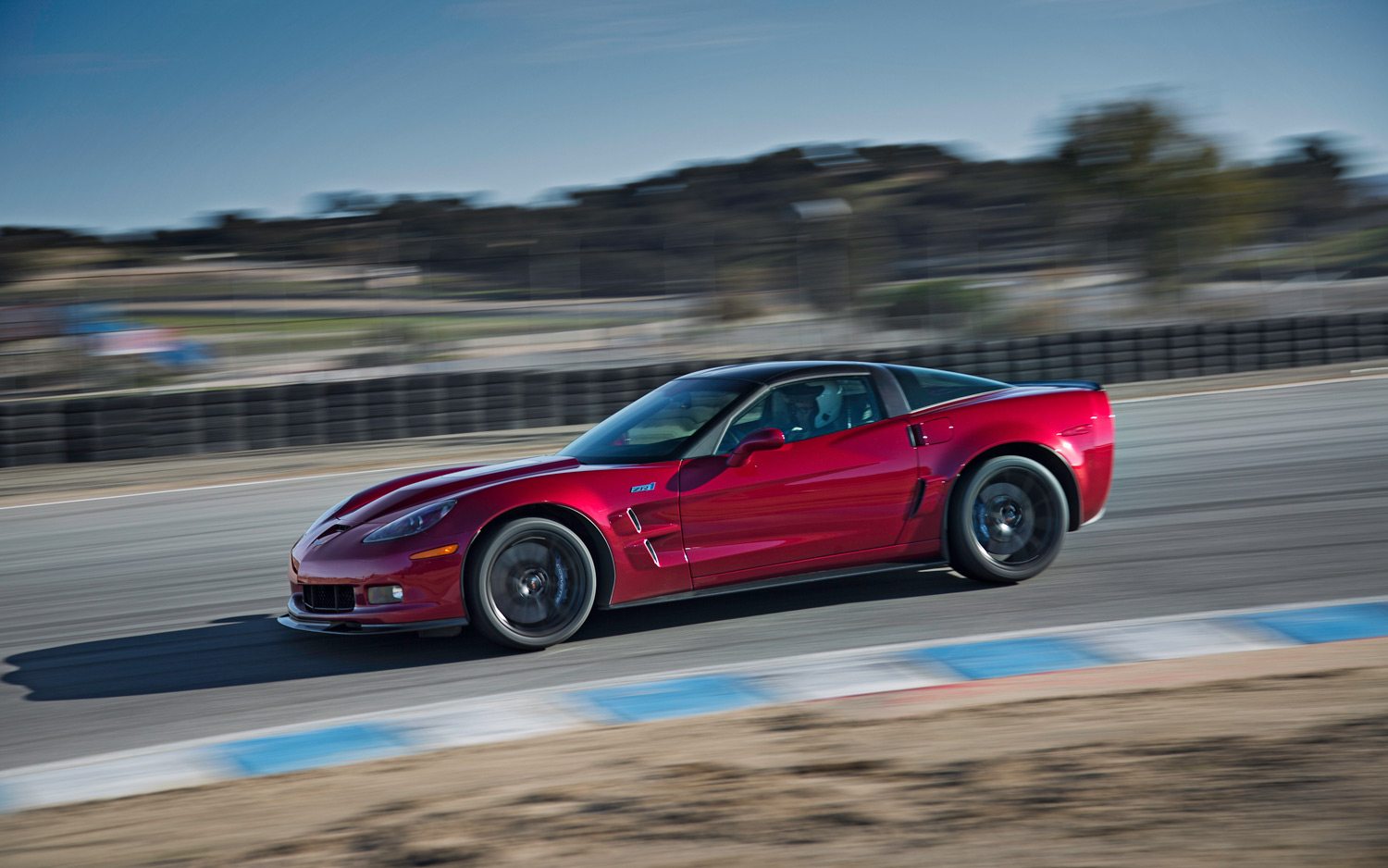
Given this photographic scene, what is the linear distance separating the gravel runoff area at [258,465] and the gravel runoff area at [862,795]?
9.40m

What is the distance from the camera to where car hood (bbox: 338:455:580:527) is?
588 centimetres

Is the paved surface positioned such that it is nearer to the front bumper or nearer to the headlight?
the front bumper

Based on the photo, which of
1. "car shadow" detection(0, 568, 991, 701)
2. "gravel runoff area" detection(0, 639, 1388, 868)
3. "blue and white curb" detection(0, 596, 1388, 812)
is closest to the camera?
"gravel runoff area" detection(0, 639, 1388, 868)

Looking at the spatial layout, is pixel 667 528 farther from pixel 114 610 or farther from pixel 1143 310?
pixel 1143 310

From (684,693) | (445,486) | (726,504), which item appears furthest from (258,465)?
(684,693)

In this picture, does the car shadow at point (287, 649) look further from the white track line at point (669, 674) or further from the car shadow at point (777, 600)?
the white track line at point (669, 674)

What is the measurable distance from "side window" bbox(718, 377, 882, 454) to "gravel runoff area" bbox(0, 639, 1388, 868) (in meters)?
1.76

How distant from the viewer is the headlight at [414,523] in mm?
5672

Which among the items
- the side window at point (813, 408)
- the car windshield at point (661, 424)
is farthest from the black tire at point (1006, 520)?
the car windshield at point (661, 424)

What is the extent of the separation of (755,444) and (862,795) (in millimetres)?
2401

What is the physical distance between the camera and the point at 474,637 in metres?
6.18

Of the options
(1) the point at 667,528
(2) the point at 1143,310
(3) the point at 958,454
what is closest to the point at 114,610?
(1) the point at 667,528

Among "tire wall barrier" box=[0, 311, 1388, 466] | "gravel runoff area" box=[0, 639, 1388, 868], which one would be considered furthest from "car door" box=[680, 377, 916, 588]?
"tire wall barrier" box=[0, 311, 1388, 466]

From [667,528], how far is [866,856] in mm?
2646
